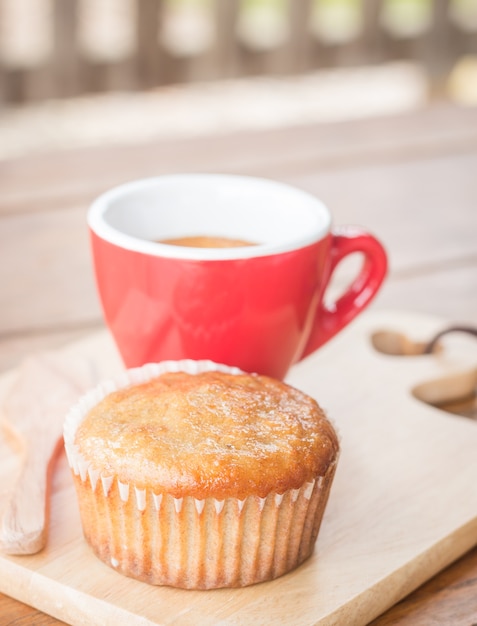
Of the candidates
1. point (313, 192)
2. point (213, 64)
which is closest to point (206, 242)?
point (313, 192)

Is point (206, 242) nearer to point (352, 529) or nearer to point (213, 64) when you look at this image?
point (352, 529)

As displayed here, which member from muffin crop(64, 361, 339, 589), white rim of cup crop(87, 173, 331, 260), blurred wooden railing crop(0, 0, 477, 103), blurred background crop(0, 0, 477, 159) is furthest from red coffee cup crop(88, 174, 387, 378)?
blurred wooden railing crop(0, 0, 477, 103)

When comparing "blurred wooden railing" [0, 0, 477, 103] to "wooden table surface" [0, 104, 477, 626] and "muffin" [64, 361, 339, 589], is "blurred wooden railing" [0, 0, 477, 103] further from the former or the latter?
"muffin" [64, 361, 339, 589]

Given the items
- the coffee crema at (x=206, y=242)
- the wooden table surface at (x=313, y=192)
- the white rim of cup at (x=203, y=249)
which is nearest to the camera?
the white rim of cup at (x=203, y=249)

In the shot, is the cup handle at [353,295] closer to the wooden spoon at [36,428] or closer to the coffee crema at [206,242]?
the coffee crema at [206,242]

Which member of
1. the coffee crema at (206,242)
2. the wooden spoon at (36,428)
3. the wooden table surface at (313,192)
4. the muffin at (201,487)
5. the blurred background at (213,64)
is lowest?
the blurred background at (213,64)

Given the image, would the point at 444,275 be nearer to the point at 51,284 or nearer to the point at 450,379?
the point at 450,379

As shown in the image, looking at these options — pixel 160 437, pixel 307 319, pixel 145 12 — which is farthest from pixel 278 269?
pixel 145 12

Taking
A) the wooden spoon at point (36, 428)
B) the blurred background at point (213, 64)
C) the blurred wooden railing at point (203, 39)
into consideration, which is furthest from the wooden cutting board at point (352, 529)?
the blurred wooden railing at point (203, 39)
